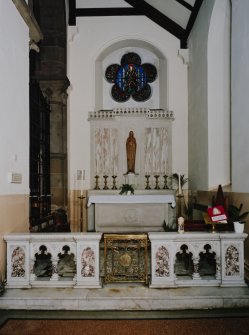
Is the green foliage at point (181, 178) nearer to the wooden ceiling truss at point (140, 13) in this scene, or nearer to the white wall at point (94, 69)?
the white wall at point (94, 69)

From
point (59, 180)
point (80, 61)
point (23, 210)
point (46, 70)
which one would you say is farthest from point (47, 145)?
point (23, 210)

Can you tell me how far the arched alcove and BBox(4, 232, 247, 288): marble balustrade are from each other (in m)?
6.82

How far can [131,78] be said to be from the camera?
11422 millimetres

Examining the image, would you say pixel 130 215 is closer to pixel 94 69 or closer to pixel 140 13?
pixel 94 69

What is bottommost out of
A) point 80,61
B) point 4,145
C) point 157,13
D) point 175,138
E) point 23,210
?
point 23,210

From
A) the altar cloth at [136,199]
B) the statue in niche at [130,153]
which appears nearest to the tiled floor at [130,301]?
the altar cloth at [136,199]

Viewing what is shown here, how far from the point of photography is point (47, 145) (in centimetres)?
898

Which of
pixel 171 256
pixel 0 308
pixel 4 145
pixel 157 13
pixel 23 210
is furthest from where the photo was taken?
pixel 157 13

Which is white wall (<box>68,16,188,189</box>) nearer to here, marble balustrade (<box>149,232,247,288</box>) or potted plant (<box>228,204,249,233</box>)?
potted plant (<box>228,204,249,233</box>)

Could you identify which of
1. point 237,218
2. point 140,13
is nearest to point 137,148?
point 140,13

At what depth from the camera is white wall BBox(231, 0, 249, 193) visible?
5.22m

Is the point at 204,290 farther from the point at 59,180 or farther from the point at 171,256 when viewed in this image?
the point at 59,180

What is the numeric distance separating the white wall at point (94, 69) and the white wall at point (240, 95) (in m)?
4.60

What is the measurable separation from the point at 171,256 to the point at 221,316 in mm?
900
